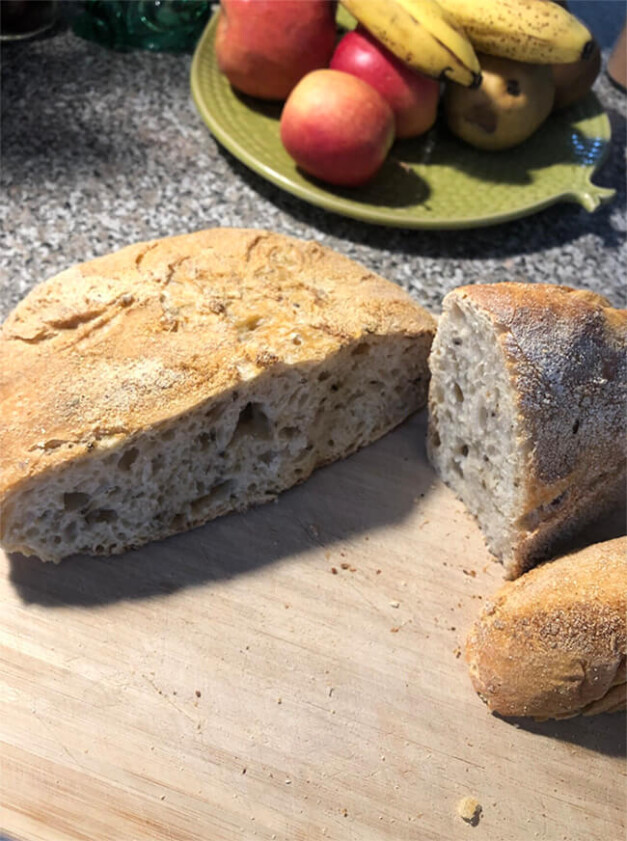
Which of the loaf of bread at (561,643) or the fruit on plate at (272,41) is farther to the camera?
the fruit on plate at (272,41)

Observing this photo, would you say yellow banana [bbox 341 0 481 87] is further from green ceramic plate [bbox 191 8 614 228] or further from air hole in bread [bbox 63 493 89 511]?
air hole in bread [bbox 63 493 89 511]

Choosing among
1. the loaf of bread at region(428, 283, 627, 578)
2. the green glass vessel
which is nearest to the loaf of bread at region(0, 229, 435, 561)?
the loaf of bread at region(428, 283, 627, 578)

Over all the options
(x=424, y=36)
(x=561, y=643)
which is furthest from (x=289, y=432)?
(x=424, y=36)

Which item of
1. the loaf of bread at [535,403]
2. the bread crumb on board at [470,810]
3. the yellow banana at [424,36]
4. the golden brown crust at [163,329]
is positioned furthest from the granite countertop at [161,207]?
the bread crumb on board at [470,810]

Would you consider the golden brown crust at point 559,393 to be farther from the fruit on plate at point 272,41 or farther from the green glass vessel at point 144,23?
the green glass vessel at point 144,23

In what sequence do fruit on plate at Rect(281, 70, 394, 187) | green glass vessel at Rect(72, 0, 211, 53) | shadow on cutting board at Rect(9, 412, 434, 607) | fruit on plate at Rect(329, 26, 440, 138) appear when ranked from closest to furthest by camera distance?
shadow on cutting board at Rect(9, 412, 434, 607) < fruit on plate at Rect(281, 70, 394, 187) < fruit on plate at Rect(329, 26, 440, 138) < green glass vessel at Rect(72, 0, 211, 53)

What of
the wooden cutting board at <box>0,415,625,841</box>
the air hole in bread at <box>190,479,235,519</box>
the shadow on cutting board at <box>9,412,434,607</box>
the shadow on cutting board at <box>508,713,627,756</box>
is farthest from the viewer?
the air hole in bread at <box>190,479,235,519</box>

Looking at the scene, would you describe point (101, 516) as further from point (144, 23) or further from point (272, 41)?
point (144, 23)
